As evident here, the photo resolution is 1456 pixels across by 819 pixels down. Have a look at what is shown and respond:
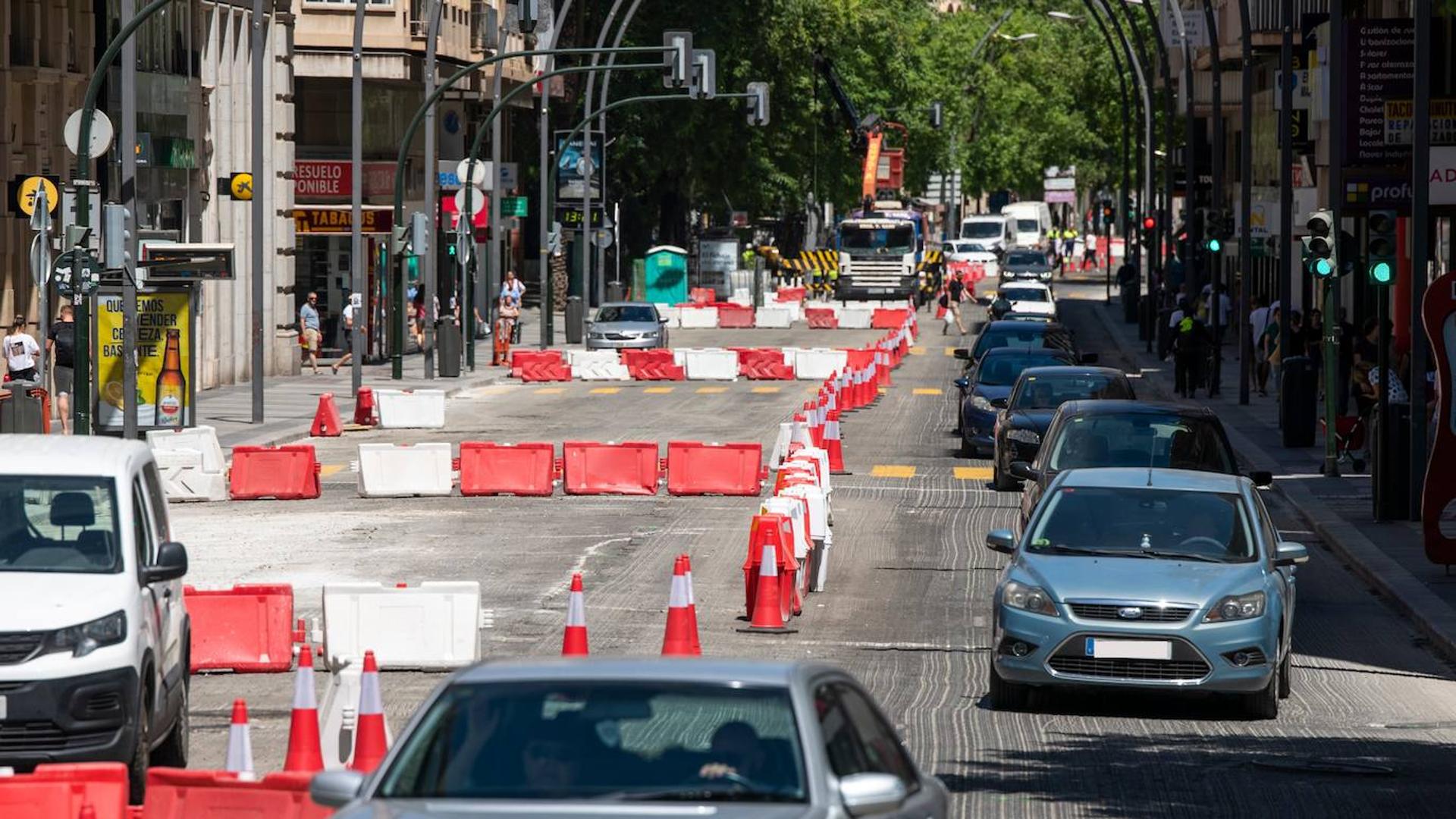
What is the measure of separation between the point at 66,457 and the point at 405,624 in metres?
4.04

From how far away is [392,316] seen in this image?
4847 centimetres

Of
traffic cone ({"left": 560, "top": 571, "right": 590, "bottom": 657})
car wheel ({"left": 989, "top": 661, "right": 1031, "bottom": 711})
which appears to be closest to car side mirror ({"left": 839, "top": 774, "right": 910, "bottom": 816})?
traffic cone ({"left": 560, "top": 571, "right": 590, "bottom": 657})

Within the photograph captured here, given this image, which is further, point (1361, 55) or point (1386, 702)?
point (1361, 55)

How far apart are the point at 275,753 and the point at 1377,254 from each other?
→ 64.2 feet

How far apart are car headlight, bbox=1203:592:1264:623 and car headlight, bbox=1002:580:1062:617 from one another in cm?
→ 86

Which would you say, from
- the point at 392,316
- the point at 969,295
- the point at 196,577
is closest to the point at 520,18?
the point at 392,316

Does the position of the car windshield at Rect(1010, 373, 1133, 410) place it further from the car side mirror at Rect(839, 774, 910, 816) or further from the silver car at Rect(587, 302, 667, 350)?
the silver car at Rect(587, 302, 667, 350)

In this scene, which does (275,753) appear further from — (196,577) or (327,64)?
(327,64)

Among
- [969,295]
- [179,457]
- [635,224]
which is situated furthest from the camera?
[969,295]

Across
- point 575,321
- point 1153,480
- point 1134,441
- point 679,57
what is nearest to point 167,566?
point 1153,480

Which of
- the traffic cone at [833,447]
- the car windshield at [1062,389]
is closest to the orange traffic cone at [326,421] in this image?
the traffic cone at [833,447]

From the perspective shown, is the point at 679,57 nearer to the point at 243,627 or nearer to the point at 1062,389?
the point at 1062,389

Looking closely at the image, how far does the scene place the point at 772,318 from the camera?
76375 millimetres

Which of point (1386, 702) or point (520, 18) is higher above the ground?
point (520, 18)
